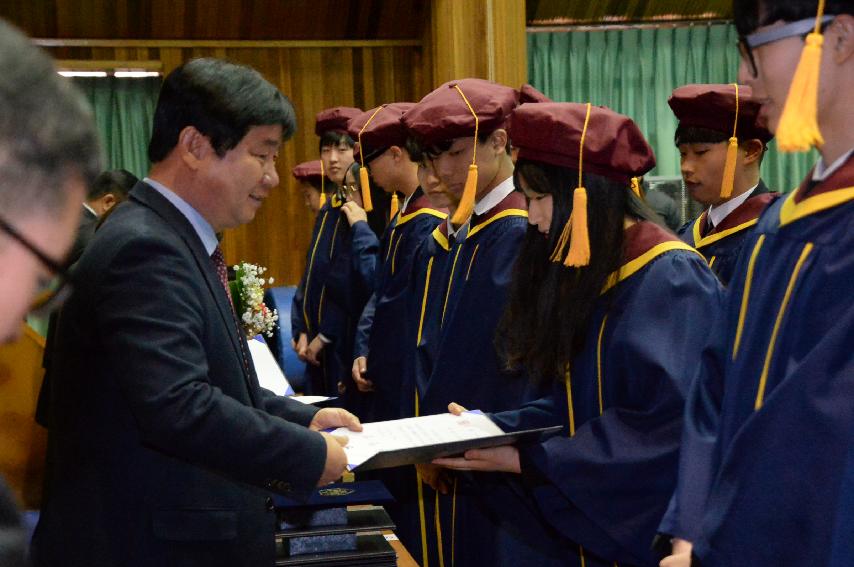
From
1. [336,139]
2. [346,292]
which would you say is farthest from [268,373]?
[336,139]

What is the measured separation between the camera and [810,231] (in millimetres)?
1756

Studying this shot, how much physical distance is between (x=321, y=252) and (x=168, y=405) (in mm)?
4712

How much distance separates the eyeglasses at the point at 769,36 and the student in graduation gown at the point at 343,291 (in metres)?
4.37

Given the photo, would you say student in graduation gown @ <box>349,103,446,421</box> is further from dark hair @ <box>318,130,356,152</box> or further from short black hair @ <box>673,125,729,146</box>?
short black hair @ <box>673,125,729,146</box>

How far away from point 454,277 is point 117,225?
1771 mm

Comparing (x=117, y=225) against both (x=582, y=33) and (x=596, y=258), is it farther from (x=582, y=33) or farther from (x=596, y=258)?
(x=582, y=33)

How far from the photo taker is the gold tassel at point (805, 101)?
1.63m

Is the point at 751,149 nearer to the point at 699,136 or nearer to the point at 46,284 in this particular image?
the point at 699,136

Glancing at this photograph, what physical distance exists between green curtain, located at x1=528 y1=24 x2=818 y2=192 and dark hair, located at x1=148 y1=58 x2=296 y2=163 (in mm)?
6501

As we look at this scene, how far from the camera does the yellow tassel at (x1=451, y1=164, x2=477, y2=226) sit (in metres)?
3.56

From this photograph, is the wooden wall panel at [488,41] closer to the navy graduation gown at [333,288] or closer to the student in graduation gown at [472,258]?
the navy graduation gown at [333,288]

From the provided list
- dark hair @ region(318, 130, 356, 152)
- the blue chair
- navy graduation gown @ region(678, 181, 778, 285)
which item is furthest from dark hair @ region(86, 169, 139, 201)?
navy graduation gown @ region(678, 181, 778, 285)

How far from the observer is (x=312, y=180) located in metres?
7.94

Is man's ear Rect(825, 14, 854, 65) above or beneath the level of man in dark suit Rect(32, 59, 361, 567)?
above
